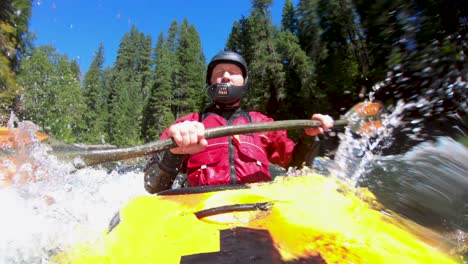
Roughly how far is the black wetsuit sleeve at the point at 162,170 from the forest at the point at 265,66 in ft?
5.76

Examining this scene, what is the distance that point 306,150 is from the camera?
10.2 ft

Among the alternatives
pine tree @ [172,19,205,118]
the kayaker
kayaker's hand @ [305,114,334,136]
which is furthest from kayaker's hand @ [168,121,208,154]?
pine tree @ [172,19,205,118]

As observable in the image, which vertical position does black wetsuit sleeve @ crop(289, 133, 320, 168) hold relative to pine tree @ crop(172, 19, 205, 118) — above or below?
below

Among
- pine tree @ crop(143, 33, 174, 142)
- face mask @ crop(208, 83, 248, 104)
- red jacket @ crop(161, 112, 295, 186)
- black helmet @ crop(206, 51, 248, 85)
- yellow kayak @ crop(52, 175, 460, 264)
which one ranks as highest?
pine tree @ crop(143, 33, 174, 142)

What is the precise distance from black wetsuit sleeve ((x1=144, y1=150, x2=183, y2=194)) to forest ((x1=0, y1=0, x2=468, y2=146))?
1756 mm

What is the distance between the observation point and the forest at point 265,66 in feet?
9.00

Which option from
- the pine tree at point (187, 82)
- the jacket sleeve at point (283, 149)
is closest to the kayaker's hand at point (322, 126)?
the jacket sleeve at point (283, 149)

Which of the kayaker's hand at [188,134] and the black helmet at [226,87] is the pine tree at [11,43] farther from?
the kayaker's hand at [188,134]

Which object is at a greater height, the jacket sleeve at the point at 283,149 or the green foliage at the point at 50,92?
the green foliage at the point at 50,92

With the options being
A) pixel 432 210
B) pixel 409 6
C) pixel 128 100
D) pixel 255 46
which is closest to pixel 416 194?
pixel 432 210

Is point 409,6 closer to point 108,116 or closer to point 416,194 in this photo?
point 416,194

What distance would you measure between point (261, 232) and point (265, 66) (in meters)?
21.0

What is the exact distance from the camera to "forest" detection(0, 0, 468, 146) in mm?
2744

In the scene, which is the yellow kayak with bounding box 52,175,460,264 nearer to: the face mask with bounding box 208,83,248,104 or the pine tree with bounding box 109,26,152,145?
the face mask with bounding box 208,83,248,104
